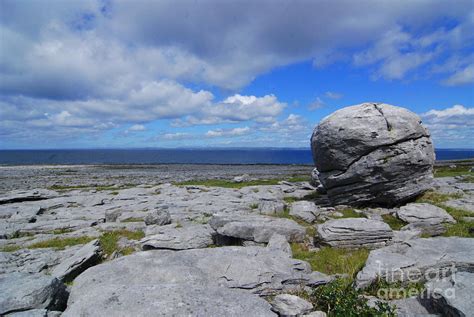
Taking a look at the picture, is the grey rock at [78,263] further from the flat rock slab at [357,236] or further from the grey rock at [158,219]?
the flat rock slab at [357,236]

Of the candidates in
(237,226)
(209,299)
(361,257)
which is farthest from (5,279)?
(361,257)

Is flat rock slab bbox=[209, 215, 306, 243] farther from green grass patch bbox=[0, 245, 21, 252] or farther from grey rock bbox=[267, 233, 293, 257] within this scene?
green grass patch bbox=[0, 245, 21, 252]

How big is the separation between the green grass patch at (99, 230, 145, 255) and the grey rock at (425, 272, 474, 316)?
13.1 meters

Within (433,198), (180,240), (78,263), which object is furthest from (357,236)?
(78,263)

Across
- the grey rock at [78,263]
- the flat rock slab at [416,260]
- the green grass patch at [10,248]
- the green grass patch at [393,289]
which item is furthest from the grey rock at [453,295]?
the green grass patch at [10,248]

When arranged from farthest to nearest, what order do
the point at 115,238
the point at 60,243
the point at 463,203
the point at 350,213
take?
the point at 463,203
the point at 350,213
the point at 115,238
the point at 60,243

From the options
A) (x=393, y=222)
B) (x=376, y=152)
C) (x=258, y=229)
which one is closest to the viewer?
(x=258, y=229)

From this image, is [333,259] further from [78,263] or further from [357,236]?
[78,263]

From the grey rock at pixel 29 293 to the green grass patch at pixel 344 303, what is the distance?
7.70 meters

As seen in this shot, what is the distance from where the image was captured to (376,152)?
20.8 meters

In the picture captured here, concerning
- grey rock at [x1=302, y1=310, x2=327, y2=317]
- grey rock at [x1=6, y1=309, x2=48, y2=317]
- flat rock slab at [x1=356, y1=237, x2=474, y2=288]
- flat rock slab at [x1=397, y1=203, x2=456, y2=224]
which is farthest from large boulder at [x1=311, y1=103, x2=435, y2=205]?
grey rock at [x1=6, y1=309, x2=48, y2=317]

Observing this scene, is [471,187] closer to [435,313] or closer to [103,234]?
[435,313]

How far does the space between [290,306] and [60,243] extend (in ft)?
50.5

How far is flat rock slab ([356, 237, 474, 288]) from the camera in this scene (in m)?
10.1
